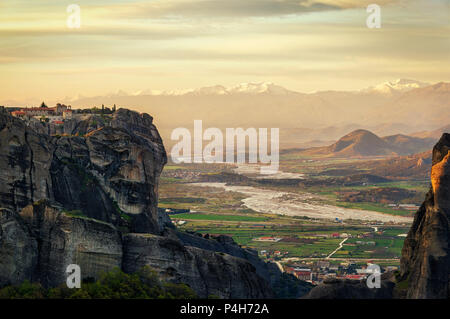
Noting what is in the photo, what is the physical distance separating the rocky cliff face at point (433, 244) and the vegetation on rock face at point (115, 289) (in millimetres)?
13262

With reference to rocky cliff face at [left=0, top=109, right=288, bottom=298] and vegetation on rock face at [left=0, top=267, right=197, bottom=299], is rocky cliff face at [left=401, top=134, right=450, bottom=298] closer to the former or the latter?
rocky cliff face at [left=0, top=109, right=288, bottom=298]

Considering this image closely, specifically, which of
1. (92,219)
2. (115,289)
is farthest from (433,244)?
(92,219)

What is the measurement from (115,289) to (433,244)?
727 inches

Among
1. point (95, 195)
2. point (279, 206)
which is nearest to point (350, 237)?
point (279, 206)

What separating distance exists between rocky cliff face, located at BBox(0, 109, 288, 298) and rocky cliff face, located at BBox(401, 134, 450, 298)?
916cm

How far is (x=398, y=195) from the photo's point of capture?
Answer: 189375 millimetres

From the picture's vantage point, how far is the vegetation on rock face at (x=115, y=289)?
157ft

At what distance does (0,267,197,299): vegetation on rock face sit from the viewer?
157 ft

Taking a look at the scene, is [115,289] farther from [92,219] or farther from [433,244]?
[433,244]

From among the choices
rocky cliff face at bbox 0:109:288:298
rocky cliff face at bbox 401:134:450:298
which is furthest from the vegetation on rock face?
rocky cliff face at bbox 401:134:450:298

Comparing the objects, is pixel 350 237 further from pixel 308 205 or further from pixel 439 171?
pixel 439 171

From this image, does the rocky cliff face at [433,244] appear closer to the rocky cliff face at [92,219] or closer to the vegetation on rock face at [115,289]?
the rocky cliff face at [92,219]

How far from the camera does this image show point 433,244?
5494cm
